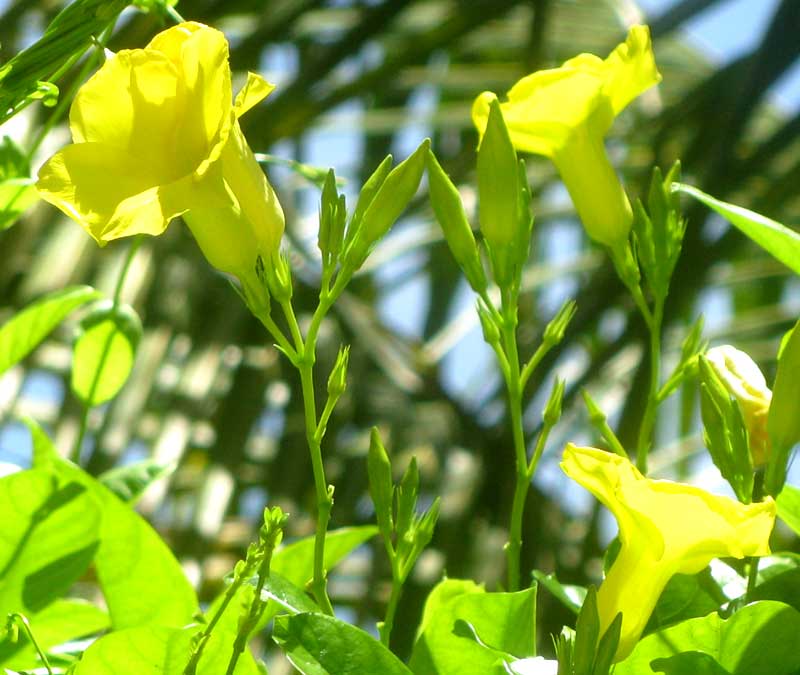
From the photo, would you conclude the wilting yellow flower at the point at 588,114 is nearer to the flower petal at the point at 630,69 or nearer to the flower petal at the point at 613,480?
the flower petal at the point at 630,69

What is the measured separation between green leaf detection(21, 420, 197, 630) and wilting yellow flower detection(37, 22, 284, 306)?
94 millimetres

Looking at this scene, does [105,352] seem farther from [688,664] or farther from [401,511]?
[688,664]

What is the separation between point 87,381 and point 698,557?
305 mm

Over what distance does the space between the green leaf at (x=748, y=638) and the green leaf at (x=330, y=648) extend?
7 centimetres

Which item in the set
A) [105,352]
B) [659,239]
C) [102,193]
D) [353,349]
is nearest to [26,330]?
[105,352]

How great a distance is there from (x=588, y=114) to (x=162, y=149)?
0.57ft

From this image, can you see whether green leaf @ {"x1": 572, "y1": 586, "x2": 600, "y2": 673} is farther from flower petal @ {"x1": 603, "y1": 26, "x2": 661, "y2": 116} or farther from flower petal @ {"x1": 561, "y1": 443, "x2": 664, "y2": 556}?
flower petal @ {"x1": 603, "y1": 26, "x2": 661, "y2": 116}

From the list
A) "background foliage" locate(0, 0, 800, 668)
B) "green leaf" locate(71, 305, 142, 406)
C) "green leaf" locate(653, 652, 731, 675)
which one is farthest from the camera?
"background foliage" locate(0, 0, 800, 668)

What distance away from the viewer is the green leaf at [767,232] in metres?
0.37

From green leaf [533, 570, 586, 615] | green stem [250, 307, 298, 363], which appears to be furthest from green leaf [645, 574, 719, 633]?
green stem [250, 307, 298, 363]

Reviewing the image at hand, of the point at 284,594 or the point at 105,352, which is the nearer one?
the point at 284,594

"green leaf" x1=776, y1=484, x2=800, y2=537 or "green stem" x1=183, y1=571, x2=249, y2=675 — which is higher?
"green stem" x1=183, y1=571, x2=249, y2=675

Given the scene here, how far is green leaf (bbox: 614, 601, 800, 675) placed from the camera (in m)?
0.31

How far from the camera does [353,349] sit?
1478 millimetres
